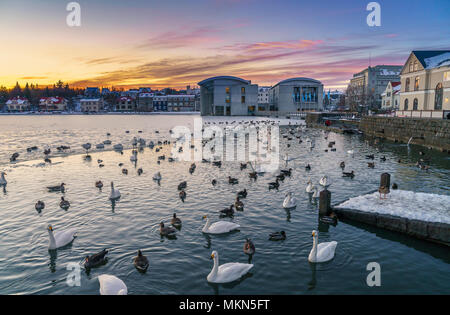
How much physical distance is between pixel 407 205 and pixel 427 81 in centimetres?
4846

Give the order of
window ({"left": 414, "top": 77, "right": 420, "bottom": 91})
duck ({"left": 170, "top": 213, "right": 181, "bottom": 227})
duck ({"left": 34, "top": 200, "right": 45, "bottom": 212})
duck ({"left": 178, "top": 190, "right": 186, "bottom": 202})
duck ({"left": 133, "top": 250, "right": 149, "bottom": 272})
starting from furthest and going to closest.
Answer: window ({"left": 414, "top": 77, "right": 420, "bottom": 91}), duck ({"left": 178, "top": 190, "right": 186, "bottom": 202}), duck ({"left": 34, "top": 200, "right": 45, "bottom": 212}), duck ({"left": 170, "top": 213, "right": 181, "bottom": 227}), duck ({"left": 133, "top": 250, "right": 149, "bottom": 272})

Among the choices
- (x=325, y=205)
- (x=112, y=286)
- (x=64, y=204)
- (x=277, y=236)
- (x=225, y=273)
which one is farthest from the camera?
(x=64, y=204)

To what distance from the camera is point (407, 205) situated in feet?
42.0

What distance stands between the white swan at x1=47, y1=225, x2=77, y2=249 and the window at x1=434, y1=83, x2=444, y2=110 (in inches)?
2214

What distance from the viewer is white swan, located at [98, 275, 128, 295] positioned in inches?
309

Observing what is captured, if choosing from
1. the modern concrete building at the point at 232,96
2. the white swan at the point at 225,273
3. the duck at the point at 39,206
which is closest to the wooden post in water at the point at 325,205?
the white swan at the point at 225,273

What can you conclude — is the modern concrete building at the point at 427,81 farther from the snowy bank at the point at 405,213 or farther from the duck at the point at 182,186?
the duck at the point at 182,186

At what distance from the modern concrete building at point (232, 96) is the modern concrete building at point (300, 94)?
1192cm

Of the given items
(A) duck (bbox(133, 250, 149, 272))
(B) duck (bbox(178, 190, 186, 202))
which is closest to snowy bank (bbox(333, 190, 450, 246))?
(B) duck (bbox(178, 190, 186, 202))

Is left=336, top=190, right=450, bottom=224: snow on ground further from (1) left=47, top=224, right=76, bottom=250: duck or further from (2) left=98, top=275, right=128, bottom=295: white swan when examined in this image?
(1) left=47, top=224, right=76, bottom=250: duck

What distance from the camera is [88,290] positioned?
8359 millimetres

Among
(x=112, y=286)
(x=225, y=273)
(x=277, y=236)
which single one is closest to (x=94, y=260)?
(x=112, y=286)

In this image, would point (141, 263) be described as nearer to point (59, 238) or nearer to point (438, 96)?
point (59, 238)
